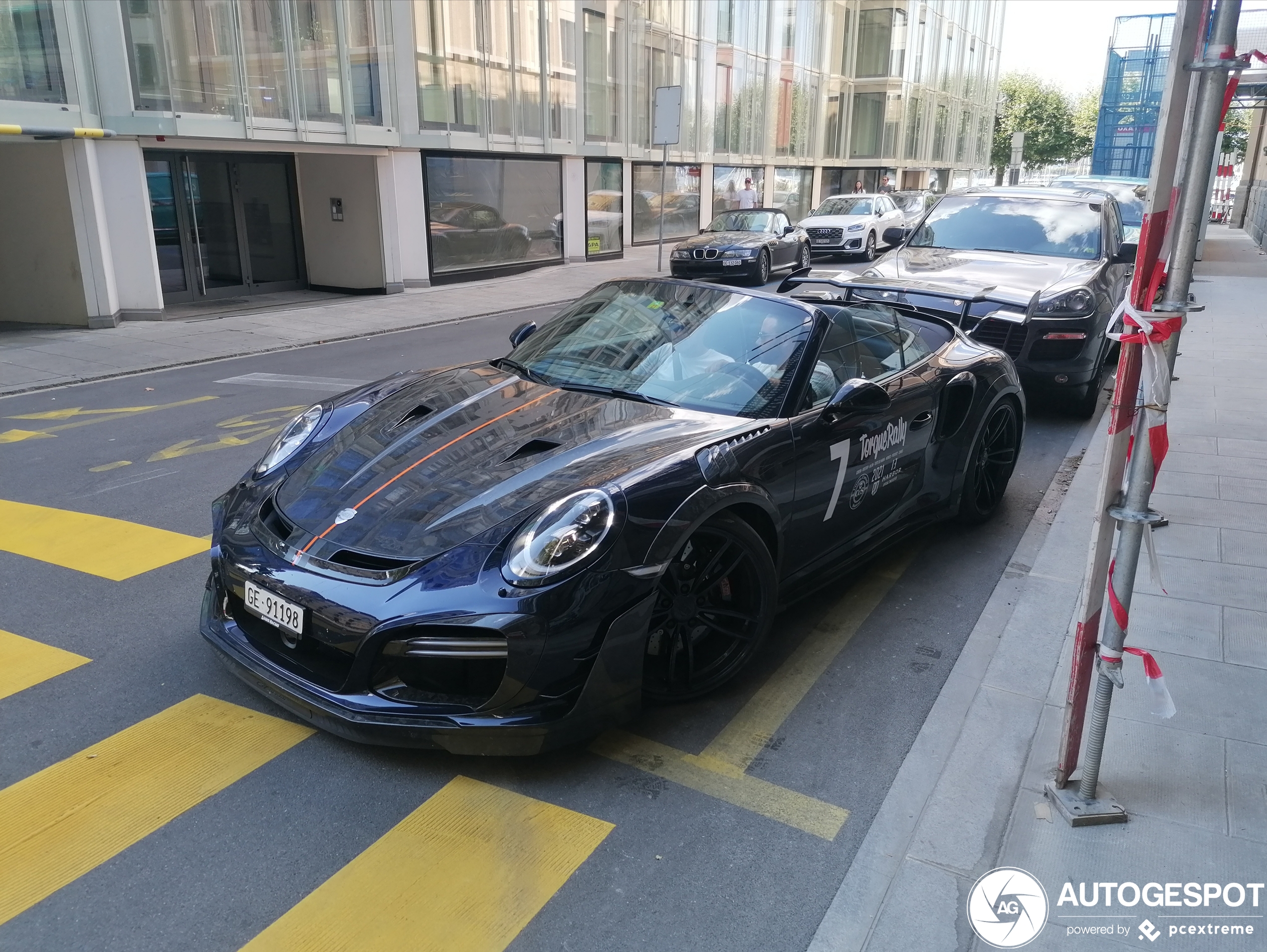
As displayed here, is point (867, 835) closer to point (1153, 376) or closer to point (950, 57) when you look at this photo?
point (1153, 376)

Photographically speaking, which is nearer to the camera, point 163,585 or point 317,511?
point 317,511

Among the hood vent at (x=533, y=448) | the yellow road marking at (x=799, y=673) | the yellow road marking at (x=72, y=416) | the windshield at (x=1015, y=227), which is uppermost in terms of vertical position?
the windshield at (x=1015, y=227)

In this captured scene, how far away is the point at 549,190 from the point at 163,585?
19.3 m

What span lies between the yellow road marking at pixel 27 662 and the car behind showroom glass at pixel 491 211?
15.6 m

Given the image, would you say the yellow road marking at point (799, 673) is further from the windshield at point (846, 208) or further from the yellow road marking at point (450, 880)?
the windshield at point (846, 208)

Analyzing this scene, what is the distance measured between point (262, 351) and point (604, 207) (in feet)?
47.1

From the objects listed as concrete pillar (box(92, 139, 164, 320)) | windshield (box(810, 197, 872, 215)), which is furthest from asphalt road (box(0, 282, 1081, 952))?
Result: windshield (box(810, 197, 872, 215))

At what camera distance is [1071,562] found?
5031 mm

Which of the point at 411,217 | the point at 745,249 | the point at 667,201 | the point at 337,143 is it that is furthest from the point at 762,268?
the point at 667,201

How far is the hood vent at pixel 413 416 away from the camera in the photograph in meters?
3.95

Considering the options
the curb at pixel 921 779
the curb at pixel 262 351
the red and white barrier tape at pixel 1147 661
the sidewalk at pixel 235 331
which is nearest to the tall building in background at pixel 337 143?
the sidewalk at pixel 235 331

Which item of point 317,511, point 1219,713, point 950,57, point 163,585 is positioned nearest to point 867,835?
point 1219,713

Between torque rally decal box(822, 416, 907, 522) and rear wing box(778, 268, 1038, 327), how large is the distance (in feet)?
10.4

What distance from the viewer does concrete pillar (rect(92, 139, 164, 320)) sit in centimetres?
1328
